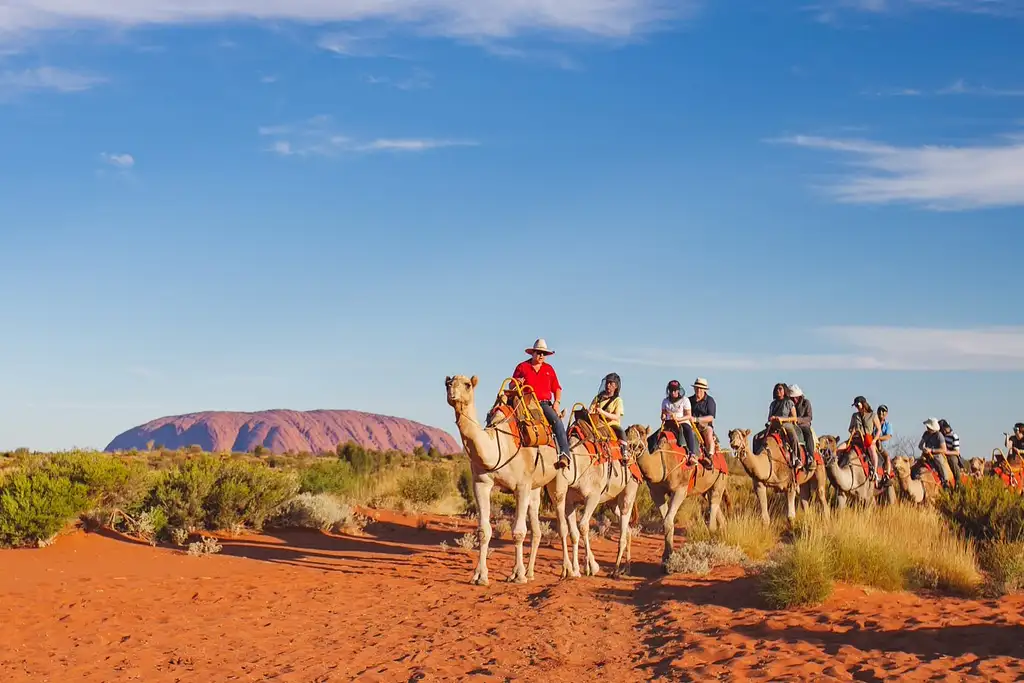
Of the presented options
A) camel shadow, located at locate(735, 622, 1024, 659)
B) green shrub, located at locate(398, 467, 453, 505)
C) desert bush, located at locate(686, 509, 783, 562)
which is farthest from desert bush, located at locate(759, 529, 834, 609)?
green shrub, located at locate(398, 467, 453, 505)

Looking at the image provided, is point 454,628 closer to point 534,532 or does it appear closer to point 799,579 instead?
point 534,532

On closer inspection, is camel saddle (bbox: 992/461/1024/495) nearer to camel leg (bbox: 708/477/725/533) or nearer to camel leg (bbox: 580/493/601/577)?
camel leg (bbox: 708/477/725/533)

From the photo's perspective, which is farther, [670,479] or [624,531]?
[670,479]

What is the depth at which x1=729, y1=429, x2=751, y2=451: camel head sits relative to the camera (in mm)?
19500

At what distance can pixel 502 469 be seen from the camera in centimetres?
Answer: 1551

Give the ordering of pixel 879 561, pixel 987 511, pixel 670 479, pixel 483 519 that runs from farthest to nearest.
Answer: pixel 987 511 < pixel 670 479 < pixel 483 519 < pixel 879 561

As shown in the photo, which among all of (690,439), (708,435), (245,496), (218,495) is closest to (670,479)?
(690,439)

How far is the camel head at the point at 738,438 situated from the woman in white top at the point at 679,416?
4.86ft

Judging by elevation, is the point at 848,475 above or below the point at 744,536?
above

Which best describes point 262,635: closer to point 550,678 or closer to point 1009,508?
point 550,678

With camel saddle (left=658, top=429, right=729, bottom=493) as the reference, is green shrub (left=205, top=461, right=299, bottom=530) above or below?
below

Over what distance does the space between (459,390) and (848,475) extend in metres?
11.7

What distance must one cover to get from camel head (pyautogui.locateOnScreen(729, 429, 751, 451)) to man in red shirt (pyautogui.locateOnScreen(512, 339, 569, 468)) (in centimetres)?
458

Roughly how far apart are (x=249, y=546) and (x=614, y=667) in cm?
1227
